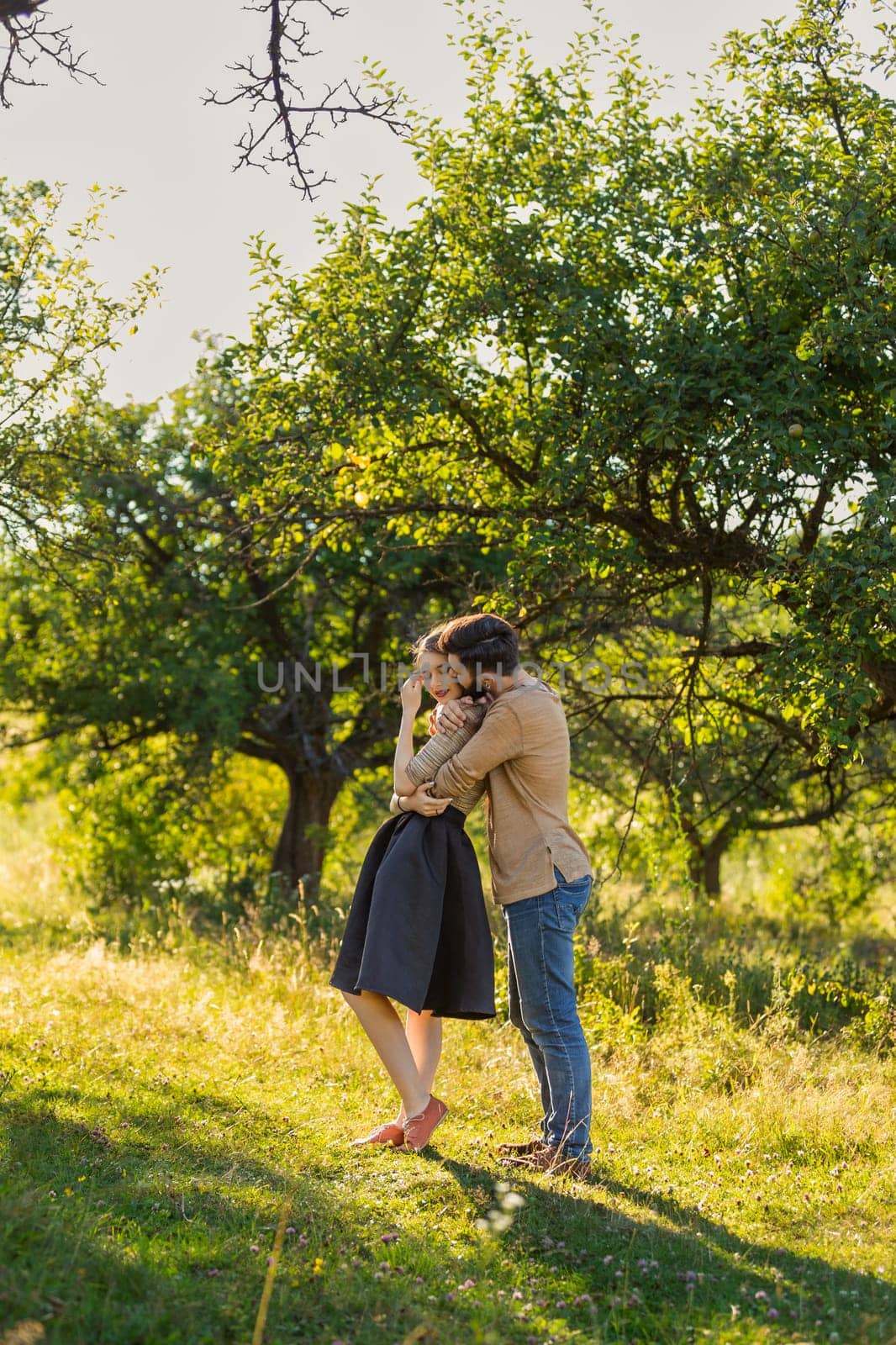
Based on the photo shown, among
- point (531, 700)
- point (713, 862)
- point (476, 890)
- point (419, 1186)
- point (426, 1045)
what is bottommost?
point (419, 1186)

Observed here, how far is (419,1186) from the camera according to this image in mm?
4262

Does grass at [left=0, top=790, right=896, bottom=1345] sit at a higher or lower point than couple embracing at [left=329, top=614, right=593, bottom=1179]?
lower

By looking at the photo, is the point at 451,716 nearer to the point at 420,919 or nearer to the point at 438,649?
the point at 438,649

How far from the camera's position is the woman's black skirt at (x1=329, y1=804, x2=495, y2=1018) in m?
4.45

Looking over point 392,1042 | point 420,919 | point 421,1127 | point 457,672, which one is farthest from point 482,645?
point 421,1127

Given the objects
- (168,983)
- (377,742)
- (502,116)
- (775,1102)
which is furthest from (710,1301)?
(377,742)

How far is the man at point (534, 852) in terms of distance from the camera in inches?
175

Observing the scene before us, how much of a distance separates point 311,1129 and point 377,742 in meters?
7.07

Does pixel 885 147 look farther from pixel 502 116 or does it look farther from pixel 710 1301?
pixel 710 1301

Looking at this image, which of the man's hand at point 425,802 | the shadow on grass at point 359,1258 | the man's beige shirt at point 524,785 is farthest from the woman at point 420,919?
the shadow on grass at point 359,1258

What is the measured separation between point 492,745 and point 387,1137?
1.61 metres

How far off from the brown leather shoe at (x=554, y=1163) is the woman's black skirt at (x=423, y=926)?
20.7 inches

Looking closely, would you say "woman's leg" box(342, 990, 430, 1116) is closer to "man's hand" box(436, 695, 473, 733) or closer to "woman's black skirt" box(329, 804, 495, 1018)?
"woman's black skirt" box(329, 804, 495, 1018)

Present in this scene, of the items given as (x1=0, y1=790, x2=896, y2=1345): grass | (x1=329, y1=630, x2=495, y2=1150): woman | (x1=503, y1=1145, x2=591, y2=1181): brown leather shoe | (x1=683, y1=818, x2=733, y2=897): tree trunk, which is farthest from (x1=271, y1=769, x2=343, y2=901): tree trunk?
(x1=503, y1=1145, x2=591, y2=1181): brown leather shoe
